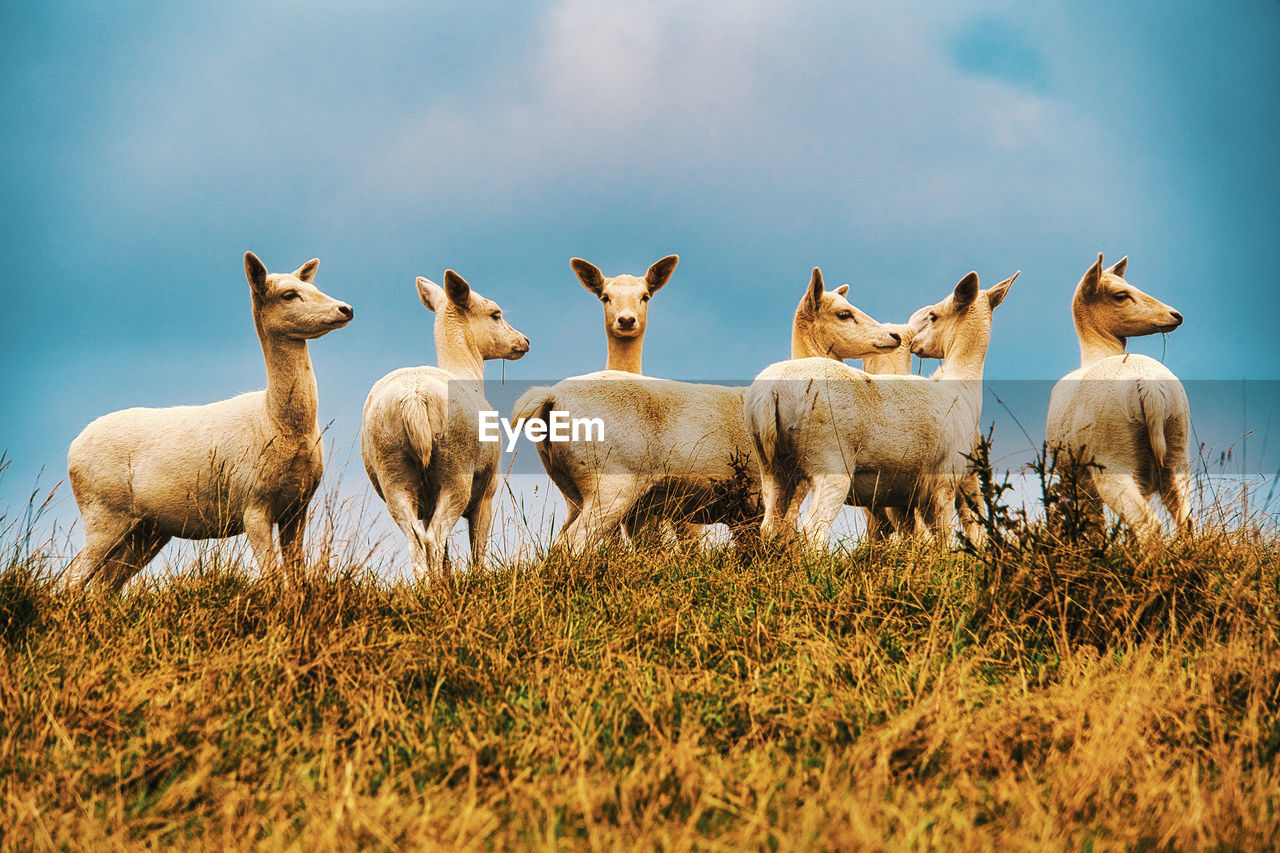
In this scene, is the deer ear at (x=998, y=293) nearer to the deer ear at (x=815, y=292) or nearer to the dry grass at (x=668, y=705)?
the deer ear at (x=815, y=292)

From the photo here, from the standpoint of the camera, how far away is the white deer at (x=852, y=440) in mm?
6141

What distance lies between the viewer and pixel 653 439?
691 centimetres

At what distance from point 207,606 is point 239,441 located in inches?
110

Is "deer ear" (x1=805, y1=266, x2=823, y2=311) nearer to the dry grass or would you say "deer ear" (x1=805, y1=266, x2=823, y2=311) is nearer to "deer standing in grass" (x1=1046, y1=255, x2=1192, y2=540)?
"deer standing in grass" (x1=1046, y1=255, x2=1192, y2=540)

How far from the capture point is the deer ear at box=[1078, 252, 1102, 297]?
7.43 meters

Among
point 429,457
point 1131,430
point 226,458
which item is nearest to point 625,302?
point 429,457

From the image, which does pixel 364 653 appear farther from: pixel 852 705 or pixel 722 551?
pixel 722 551

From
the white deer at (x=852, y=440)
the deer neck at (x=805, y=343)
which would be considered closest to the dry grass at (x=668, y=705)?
the white deer at (x=852, y=440)

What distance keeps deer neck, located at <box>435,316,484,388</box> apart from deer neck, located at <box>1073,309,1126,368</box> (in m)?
4.87

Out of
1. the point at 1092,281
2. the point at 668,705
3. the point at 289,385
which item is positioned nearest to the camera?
the point at 668,705

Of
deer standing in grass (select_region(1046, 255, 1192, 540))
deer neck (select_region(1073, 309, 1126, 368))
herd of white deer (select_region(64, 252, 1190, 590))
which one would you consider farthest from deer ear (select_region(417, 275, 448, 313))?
deer neck (select_region(1073, 309, 1126, 368))

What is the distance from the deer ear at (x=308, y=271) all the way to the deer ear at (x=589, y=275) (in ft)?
7.04

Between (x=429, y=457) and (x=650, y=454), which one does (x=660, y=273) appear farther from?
(x=429, y=457)

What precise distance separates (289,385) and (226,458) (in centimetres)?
76
